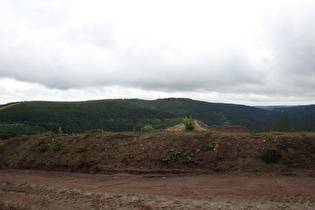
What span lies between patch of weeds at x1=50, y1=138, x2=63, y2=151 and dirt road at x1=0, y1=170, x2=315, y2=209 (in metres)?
3.77

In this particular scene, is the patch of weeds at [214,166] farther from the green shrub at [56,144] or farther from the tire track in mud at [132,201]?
the green shrub at [56,144]

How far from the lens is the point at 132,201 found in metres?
6.95

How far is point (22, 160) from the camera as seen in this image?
43.9 ft

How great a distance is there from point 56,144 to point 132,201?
9.55 meters

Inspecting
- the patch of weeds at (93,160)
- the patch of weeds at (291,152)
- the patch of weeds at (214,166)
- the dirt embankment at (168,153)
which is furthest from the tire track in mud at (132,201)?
the patch of weeds at (291,152)

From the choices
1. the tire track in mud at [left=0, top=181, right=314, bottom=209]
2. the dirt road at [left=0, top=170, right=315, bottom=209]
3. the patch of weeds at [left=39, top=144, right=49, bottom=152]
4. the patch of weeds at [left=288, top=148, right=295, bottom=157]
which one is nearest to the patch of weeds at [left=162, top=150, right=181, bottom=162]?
the dirt road at [left=0, top=170, right=315, bottom=209]

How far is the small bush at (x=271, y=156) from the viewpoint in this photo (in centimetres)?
968

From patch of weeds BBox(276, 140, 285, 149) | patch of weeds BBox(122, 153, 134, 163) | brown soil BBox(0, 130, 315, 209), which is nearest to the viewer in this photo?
brown soil BBox(0, 130, 315, 209)

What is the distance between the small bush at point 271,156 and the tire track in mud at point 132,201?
310 centimetres

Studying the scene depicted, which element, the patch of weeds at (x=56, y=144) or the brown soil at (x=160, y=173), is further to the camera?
the patch of weeds at (x=56, y=144)

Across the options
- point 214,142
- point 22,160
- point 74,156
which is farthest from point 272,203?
point 22,160

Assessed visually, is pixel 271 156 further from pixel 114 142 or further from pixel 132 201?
pixel 114 142

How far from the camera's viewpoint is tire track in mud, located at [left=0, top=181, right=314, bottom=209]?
20.5ft

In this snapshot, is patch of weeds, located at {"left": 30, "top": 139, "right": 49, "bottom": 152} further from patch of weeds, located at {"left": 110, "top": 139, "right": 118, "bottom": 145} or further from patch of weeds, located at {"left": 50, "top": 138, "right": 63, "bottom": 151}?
patch of weeds, located at {"left": 110, "top": 139, "right": 118, "bottom": 145}
